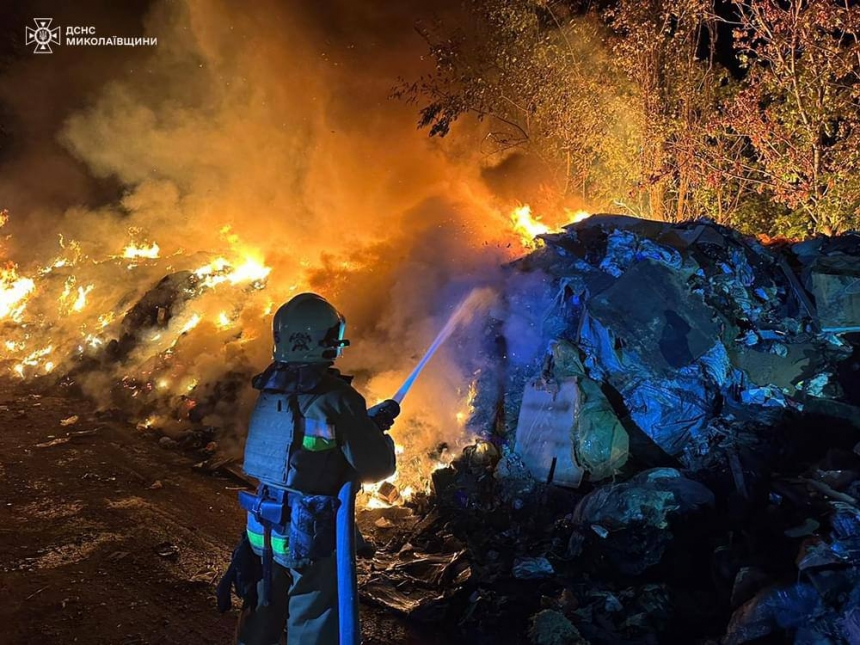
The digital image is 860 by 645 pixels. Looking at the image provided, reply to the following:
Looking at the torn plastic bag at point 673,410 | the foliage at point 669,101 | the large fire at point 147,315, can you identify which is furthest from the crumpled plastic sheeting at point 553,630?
the foliage at point 669,101

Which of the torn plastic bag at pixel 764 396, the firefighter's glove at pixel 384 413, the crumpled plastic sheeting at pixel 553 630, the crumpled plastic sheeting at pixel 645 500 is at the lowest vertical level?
the crumpled plastic sheeting at pixel 553 630

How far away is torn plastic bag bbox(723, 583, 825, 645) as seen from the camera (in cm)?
293

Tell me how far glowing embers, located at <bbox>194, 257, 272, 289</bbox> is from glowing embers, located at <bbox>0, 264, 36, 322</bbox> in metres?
3.77

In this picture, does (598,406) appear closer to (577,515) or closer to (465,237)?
(577,515)

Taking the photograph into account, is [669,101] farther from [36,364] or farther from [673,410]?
[36,364]

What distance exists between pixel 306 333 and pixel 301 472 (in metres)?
0.67

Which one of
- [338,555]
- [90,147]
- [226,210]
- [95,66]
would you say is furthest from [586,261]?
[95,66]

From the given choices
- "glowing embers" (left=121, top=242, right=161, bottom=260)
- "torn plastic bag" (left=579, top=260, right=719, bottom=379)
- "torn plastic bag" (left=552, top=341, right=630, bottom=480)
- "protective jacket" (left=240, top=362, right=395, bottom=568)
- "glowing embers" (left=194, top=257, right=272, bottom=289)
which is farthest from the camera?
"glowing embers" (left=121, top=242, right=161, bottom=260)

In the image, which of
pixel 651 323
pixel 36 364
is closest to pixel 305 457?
pixel 651 323

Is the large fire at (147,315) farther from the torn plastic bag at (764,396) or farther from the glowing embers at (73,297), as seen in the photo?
the torn plastic bag at (764,396)

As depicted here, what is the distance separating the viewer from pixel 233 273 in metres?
10.6

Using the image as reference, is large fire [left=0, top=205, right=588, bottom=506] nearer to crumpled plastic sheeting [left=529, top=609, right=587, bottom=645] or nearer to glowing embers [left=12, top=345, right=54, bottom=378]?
glowing embers [left=12, top=345, right=54, bottom=378]

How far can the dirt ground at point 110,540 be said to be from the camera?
3.64 metres

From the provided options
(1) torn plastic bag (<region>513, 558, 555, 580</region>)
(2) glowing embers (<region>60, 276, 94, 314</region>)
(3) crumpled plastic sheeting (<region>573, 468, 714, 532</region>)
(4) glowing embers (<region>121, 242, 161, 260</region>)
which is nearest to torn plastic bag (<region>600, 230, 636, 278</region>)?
(3) crumpled plastic sheeting (<region>573, 468, 714, 532</region>)
